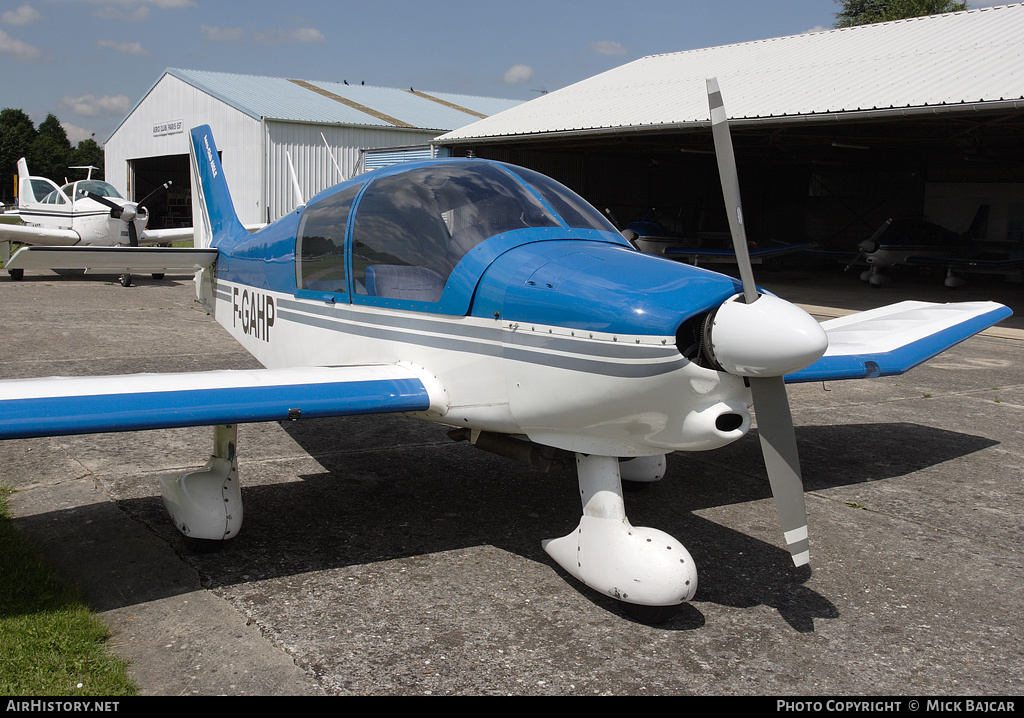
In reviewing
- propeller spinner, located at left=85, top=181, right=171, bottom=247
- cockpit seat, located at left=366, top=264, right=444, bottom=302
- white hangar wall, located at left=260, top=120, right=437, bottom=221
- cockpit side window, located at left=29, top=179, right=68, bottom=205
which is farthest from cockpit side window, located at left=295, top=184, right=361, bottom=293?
white hangar wall, located at left=260, top=120, right=437, bottom=221

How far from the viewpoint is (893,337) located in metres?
6.31

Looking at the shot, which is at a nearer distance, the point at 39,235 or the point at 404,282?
the point at 404,282

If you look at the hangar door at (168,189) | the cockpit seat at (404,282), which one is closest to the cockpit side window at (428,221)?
the cockpit seat at (404,282)

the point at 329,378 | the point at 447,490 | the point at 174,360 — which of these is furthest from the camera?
the point at 174,360

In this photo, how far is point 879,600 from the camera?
3.81 metres

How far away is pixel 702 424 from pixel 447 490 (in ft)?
7.56

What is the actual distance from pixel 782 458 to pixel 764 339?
636 millimetres

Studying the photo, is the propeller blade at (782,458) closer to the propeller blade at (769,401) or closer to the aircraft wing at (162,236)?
the propeller blade at (769,401)

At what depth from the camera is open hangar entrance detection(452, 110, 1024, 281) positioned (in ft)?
75.2

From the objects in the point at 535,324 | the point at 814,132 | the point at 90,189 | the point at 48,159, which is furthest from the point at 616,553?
the point at 48,159

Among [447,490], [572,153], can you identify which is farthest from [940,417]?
[572,153]

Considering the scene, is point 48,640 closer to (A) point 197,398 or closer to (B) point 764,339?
(A) point 197,398

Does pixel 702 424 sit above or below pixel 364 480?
above

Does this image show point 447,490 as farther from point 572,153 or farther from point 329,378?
point 572,153
